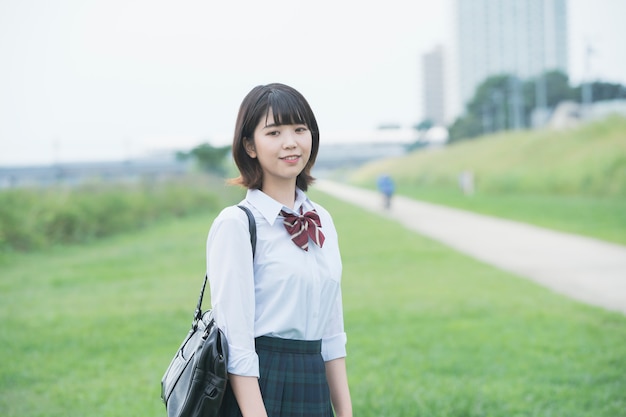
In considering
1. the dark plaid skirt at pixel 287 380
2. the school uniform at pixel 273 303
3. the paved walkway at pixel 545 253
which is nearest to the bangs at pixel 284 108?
the school uniform at pixel 273 303

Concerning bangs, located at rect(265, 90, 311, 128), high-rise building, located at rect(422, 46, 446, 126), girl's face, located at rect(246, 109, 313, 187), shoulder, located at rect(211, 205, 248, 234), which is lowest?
shoulder, located at rect(211, 205, 248, 234)

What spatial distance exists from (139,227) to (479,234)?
899cm

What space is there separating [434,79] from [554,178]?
545ft

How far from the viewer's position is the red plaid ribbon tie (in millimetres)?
2041

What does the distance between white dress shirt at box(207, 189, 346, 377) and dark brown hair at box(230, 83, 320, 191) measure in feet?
0.31

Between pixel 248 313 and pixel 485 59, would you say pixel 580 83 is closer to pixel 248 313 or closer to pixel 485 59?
pixel 248 313

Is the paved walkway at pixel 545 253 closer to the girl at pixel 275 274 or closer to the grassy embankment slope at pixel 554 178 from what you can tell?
the grassy embankment slope at pixel 554 178

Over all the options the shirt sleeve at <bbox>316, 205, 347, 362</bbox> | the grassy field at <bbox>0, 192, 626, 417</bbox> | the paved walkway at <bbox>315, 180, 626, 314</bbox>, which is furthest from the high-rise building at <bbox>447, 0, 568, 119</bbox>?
the shirt sleeve at <bbox>316, 205, 347, 362</bbox>

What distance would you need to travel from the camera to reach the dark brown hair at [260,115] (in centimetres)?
209

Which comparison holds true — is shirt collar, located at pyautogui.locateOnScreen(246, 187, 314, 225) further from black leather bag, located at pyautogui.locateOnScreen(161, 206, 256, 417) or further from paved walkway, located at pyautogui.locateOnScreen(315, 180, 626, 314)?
paved walkway, located at pyautogui.locateOnScreen(315, 180, 626, 314)

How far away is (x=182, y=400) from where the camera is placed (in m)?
1.97

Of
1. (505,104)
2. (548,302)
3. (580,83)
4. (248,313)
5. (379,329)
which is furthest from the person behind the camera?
(505,104)

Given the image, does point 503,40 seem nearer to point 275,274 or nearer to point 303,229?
point 303,229

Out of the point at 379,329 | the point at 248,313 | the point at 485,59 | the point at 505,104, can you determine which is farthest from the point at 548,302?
the point at 485,59
